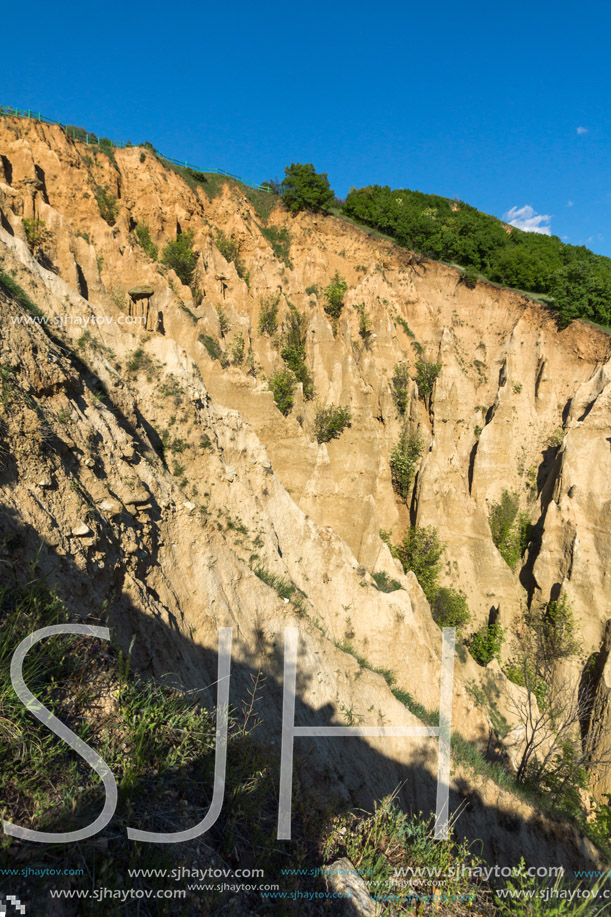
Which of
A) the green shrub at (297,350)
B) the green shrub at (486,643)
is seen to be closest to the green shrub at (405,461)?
the green shrub at (297,350)

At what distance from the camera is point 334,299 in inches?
1212

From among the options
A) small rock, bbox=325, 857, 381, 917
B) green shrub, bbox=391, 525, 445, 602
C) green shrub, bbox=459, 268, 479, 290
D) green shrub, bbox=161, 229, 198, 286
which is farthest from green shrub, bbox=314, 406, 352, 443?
small rock, bbox=325, 857, 381, 917

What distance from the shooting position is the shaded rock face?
6730 mm

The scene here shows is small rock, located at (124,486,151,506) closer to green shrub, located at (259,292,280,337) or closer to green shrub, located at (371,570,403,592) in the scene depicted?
green shrub, located at (371,570,403,592)

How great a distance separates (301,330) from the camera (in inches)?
1079

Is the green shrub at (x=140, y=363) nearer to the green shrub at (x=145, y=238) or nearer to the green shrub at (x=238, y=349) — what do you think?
the green shrub at (x=238, y=349)

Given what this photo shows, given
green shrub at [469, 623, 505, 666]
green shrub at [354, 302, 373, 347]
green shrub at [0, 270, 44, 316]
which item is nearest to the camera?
green shrub at [0, 270, 44, 316]

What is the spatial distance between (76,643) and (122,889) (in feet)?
5.53

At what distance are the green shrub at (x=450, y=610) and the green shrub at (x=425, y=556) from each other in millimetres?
367

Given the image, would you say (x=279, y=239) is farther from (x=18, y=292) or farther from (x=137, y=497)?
(x=137, y=497)

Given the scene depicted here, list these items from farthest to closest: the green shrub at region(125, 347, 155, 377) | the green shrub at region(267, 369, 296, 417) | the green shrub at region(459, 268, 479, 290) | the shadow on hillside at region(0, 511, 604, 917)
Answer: the green shrub at region(459, 268, 479, 290) < the green shrub at region(267, 369, 296, 417) < the green shrub at region(125, 347, 155, 377) < the shadow on hillside at region(0, 511, 604, 917)

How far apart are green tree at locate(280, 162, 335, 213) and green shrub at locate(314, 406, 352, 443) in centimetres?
2063

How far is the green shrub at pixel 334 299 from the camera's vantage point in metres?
30.8

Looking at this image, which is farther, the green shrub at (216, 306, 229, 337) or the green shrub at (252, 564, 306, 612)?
the green shrub at (216, 306, 229, 337)
